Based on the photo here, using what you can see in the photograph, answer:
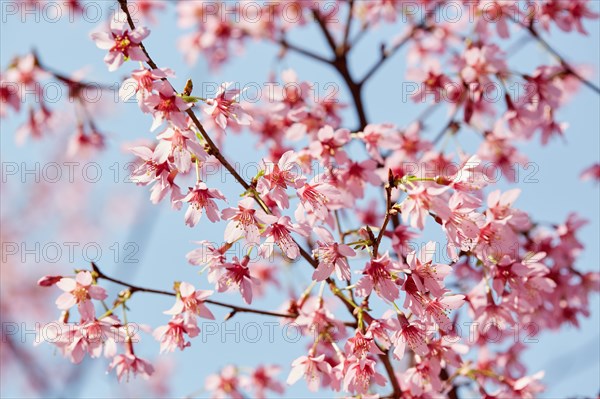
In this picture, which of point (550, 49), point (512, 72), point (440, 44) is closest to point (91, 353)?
point (512, 72)

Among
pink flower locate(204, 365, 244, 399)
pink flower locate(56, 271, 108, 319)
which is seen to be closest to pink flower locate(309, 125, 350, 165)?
pink flower locate(56, 271, 108, 319)

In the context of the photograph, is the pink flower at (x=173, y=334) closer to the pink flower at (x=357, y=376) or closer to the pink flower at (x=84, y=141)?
the pink flower at (x=357, y=376)

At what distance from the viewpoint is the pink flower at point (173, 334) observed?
2451 millimetres

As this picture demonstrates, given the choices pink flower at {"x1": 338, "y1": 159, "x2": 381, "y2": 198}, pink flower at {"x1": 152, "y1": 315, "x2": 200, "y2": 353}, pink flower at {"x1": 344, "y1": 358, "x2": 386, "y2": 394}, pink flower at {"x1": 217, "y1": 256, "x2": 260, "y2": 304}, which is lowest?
pink flower at {"x1": 344, "y1": 358, "x2": 386, "y2": 394}

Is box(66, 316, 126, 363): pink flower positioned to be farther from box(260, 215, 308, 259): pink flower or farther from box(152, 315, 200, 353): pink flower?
box(260, 215, 308, 259): pink flower

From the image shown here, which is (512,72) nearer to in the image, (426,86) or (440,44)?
(426,86)

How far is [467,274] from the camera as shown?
3750 millimetres

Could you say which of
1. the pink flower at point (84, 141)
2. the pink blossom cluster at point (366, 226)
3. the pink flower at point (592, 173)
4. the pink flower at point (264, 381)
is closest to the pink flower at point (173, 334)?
the pink blossom cluster at point (366, 226)

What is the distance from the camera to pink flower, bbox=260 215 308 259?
6.94ft

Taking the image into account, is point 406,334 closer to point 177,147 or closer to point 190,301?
point 190,301

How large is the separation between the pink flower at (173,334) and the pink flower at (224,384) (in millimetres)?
940

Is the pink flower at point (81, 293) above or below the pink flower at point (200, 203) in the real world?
below

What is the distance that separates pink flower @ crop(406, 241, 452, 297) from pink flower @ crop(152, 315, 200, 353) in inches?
36.6

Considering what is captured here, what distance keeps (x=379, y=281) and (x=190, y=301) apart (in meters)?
0.77
